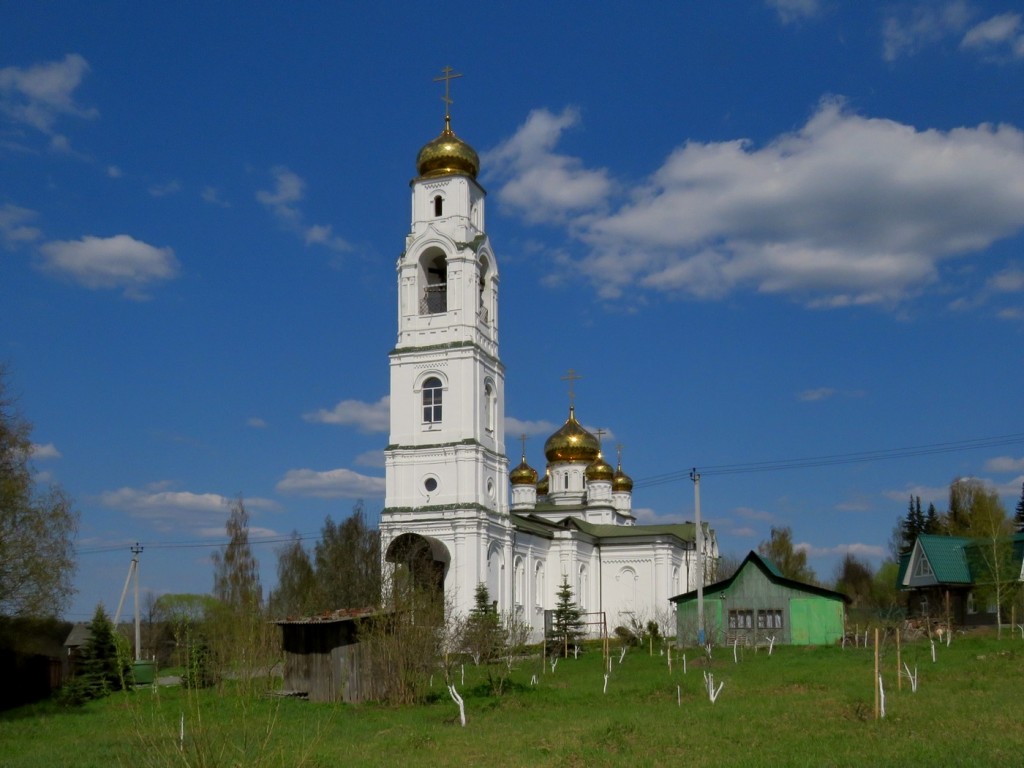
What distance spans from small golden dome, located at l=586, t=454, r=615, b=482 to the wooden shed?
3558cm

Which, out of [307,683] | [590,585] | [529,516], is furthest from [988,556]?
[307,683]

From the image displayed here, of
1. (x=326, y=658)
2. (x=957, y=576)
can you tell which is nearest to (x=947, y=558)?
(x=957, y=576)

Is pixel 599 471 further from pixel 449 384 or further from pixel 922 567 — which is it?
pixel 449 384

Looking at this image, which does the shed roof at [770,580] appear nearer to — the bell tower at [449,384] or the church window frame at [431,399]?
the bell tower at [449,384]

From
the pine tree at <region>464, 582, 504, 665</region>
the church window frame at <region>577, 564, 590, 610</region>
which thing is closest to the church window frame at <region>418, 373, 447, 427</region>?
the church window frame at <region>577, 564, 590, 610</region>

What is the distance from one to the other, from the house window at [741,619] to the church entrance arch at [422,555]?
1046 cm

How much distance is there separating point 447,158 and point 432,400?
10.0 m

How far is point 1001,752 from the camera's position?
45.9 ft

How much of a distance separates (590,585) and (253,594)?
15.8 meters

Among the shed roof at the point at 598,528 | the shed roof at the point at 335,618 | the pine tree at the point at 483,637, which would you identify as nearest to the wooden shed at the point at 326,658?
the shed roof at the point at 335,618

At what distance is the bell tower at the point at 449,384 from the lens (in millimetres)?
42562

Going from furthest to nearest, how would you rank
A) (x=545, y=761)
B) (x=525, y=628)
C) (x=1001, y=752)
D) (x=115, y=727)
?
(x=525, y=628), (x=115, y=727), (x=545, y=761), (x=1001, y=752)

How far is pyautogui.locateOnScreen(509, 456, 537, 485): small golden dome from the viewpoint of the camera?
62250mm

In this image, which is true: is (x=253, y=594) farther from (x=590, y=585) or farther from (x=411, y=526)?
(x=590, y=585)
